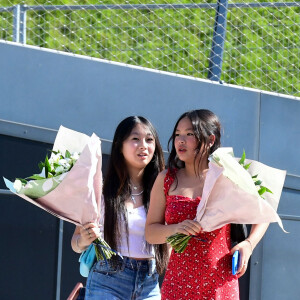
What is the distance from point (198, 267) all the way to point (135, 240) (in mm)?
560

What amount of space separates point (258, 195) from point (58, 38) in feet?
14.7

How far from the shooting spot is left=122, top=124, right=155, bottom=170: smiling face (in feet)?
15.4

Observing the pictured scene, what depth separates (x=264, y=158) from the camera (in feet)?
23.2

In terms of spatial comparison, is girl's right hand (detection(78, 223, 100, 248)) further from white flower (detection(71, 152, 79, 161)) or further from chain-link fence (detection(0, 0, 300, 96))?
chain-link fence (detection(0, 0, 300, 96))

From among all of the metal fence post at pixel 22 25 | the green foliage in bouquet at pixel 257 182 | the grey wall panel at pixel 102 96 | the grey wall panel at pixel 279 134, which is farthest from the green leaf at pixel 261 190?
the metal fence post at pixel 22 25

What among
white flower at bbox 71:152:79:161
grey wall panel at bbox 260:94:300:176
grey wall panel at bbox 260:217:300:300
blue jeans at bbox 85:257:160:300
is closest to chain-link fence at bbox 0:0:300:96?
grey wall panel at bbox 260:94:300:176

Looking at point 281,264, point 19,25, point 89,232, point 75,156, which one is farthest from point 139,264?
point 19,25

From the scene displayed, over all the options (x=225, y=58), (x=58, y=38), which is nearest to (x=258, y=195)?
(x=225, y=58)

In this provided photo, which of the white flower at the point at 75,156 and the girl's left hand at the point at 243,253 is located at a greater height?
the white flower at the point at 75,156

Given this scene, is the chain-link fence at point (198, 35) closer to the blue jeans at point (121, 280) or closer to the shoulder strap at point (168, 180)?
the shoulder strap at point (168, 180)

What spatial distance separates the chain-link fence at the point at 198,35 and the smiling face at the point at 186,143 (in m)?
3.16

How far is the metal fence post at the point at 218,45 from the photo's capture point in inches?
287

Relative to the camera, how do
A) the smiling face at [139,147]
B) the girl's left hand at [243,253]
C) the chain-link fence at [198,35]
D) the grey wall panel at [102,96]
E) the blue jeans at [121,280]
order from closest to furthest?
the girl's left hand at [243,253], the blue jeans at [121,280], the smiling face at [139,147], the grey wall panel at [102,96], the chain-link fence at [198,35]

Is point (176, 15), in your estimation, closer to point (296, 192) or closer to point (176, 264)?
point (296, 192)
